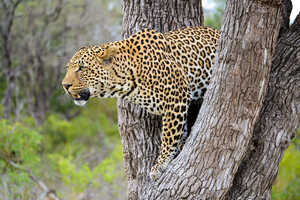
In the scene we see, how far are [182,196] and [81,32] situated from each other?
61.8 ft

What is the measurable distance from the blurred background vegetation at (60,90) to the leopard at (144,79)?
8972 millimetres

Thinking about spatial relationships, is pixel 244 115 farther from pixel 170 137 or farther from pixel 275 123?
pixel 170 137

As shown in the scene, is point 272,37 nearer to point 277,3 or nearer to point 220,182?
point 277,3

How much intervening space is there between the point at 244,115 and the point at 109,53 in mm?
1681

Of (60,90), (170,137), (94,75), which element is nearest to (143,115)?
(170,137)

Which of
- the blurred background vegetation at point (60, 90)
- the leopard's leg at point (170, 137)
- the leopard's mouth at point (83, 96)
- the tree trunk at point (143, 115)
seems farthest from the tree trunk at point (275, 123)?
the blurred background vegetation at point (60, 90)

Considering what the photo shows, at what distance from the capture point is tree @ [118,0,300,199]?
14.1 feet

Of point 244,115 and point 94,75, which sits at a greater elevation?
point 94,75

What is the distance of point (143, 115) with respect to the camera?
572 centimetres

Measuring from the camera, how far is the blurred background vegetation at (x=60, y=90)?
1597 centimetres

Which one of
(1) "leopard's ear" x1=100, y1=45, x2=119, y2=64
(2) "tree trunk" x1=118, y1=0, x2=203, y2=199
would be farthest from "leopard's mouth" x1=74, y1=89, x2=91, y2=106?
(2) "tree trunk" x1=118, y1=0, x2=203, y2=199

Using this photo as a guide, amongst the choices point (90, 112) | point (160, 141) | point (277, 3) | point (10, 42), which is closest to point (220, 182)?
point (160, 141)

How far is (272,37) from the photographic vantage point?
4.29m

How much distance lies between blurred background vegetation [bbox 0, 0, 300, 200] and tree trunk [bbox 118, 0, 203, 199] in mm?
8160
